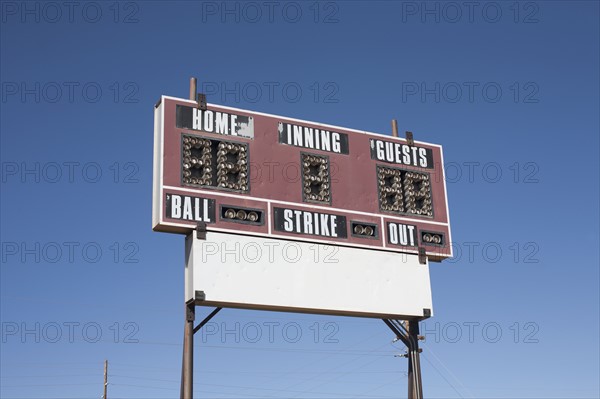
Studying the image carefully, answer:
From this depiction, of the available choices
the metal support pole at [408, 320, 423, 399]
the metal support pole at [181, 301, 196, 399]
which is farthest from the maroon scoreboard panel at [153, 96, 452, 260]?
the metal support pole at [408, 320, 423, 399]

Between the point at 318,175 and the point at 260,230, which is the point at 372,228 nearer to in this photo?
the point at 318,175

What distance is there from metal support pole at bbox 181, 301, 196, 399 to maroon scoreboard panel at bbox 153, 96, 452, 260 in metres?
1.92

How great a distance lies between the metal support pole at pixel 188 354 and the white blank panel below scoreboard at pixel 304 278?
350 mm

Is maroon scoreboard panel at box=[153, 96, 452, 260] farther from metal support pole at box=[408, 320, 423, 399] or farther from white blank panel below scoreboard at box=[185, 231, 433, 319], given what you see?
metal support pole at box=[408, 320, 423, 399]

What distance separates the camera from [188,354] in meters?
18.7

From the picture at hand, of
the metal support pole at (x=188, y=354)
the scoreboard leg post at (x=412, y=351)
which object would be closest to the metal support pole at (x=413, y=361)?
the scoreboard leg post at (x=412, y=351)

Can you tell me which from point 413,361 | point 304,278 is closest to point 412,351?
point 413,361

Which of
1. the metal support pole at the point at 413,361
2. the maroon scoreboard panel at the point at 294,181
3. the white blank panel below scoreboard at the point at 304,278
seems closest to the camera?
the white blank panel below scoreboard at the point at 304,278

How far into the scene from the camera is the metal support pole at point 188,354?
18.4m

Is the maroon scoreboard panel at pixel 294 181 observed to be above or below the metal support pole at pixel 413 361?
above

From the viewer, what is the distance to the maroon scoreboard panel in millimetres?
19781

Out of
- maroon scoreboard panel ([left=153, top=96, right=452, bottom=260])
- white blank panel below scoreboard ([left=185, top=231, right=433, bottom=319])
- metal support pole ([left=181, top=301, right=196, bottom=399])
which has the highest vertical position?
maroon scoreboard panel ([left=153, top=96, right=452, bottom=260])

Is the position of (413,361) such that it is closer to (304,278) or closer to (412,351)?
(412,351)

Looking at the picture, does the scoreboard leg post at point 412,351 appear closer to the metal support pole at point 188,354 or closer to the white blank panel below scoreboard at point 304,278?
the white blank panel below scoreboard at point 304,278
